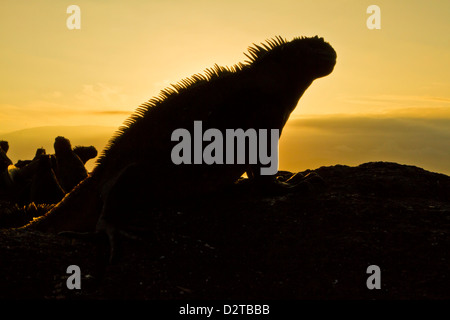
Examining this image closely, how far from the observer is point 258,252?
203 inches

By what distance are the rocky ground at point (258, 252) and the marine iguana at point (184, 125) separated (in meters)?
0.33

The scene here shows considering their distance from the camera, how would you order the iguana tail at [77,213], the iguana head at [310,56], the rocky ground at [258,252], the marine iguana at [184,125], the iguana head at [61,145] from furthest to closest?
the iguana head at [61,145] < the iguana head at [310,56] < the iguana tail at [77,213] < the marine iguana at [184,125] < the rocky ground at [258,252]

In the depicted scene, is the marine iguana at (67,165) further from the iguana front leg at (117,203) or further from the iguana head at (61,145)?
the iguana front leg at (117,203)

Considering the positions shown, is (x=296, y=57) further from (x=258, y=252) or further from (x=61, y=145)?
(x=61, y=145)

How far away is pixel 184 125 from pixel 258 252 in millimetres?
1750

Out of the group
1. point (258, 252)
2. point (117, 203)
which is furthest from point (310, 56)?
point (117, 203)

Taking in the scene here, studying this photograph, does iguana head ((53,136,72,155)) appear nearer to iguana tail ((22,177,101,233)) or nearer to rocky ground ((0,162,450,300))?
iguana tail ((22,177,101,233))

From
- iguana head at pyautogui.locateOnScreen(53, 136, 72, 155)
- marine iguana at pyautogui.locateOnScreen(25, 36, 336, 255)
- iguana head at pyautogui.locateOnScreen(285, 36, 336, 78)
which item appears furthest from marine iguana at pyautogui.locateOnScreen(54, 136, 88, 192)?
iguana head at pyautogui.locateOnScreen(285, 36, 336, 78)

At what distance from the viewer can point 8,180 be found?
11477 millimetres

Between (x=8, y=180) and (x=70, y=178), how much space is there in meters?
2.74

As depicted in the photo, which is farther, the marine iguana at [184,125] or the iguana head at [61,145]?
the iguana head at [61,145]

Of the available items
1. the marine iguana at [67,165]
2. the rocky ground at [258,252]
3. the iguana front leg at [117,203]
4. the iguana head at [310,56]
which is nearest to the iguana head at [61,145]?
the marine iguana at [67,165]

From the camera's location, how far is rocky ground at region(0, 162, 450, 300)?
14.5 ft

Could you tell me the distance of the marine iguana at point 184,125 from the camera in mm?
5707
